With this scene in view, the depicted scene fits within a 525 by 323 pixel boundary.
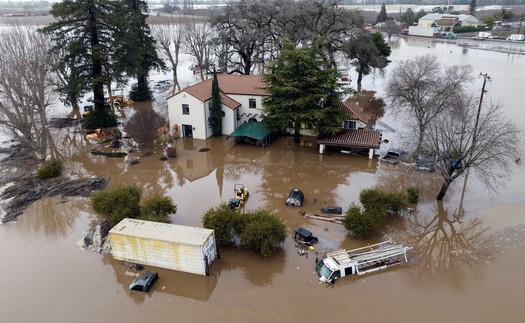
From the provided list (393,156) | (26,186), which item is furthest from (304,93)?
(26,186)

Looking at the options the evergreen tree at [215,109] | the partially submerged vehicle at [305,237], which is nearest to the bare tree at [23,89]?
the evergreen tree at [215,109]

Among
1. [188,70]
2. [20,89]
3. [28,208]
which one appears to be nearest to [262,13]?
[188,70]

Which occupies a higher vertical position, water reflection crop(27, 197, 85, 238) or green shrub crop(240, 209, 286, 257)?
green shrub crop(240, 209, 286, 257)

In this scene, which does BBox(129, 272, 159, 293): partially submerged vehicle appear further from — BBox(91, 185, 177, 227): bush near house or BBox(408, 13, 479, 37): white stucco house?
BBox(408, 13, 479, 37): white stucco house

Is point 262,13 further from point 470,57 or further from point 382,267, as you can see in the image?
point 470,57

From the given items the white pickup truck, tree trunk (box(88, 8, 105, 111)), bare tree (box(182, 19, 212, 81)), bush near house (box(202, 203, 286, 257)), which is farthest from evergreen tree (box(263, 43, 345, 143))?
the white pickup truck

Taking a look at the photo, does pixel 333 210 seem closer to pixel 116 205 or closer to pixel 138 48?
pixel 116 205

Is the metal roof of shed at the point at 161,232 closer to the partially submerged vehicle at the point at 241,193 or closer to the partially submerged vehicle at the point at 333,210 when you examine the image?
the partially submerged vehicle at the point at 241,193
